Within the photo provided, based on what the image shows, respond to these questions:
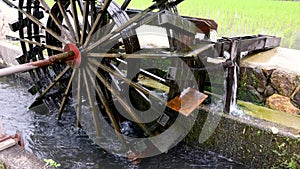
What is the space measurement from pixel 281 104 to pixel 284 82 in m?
0.30

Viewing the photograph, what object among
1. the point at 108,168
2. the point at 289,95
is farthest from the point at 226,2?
the point at 108,168

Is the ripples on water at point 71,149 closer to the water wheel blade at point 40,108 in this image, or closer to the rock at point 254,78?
the water wheel blade at point 40,108

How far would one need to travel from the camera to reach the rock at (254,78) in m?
4.24

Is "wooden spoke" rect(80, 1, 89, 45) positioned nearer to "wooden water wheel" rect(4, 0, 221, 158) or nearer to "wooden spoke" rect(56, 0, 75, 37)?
"wooden water wheel" rect(4, 0, 221, 158)

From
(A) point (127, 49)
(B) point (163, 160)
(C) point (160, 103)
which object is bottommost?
(B) point (163, 160)

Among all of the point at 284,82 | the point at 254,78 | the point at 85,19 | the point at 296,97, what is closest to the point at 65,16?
the point at 85,19

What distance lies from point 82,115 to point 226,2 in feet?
16.9

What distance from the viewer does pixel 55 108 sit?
5078mm

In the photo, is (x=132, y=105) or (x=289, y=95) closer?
(x=289, y=95)

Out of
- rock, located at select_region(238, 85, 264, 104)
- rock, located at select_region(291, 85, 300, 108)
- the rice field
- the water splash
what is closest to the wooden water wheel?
the water splash

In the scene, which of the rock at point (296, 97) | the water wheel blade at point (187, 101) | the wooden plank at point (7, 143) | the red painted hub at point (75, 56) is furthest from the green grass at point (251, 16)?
the wooden plank at point (7, 143)

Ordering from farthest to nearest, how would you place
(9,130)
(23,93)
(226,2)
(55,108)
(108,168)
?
(226,2), (23,93), (55,108), (9,130), (108,168)

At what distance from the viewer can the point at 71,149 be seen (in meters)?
4.24

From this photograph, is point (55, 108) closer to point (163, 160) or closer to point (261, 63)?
point (163, 160)
